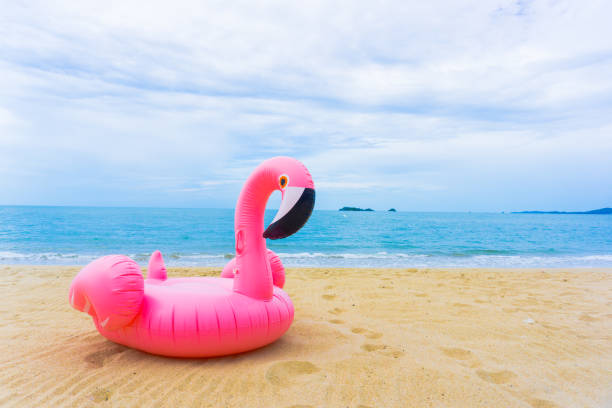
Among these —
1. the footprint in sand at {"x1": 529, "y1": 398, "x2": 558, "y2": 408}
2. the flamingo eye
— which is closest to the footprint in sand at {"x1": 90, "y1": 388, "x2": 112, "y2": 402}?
the flamingo eye

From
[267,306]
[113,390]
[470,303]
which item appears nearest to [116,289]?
[113,390]

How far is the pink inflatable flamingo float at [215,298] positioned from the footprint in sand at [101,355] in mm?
190

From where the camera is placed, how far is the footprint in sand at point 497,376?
3201 millimetres

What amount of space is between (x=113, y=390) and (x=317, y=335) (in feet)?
7.05

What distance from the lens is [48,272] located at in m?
8.65

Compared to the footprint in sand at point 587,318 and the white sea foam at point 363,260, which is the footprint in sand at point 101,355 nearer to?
the footprint in sand at point 587,318

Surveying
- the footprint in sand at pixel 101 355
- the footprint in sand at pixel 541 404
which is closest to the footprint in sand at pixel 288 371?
the footprint in sand at pixel 101 355

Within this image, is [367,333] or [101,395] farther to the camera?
[367,333]

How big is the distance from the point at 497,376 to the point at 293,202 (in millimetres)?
2380

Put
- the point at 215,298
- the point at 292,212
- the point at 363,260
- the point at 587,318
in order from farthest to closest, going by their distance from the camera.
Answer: the point at 363,260 → the point at 587,318 → the point at 215,298 → the point at 292,212

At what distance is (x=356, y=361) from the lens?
3498 millimetres

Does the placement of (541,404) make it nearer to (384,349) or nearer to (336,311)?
(384,349)

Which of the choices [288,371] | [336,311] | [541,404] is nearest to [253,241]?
[288,371]

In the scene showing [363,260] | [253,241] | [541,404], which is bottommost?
[363,260]
